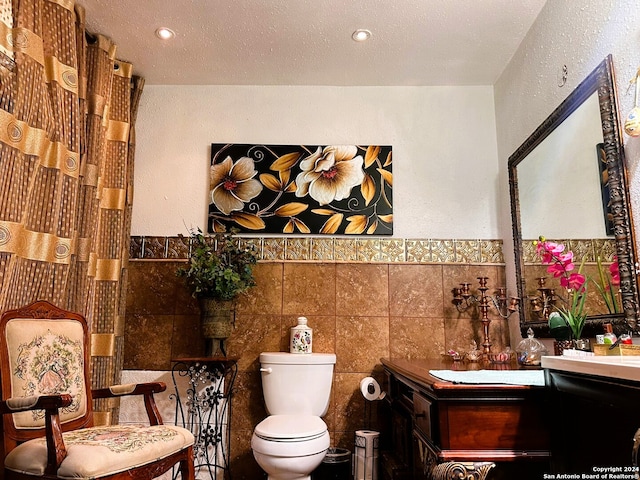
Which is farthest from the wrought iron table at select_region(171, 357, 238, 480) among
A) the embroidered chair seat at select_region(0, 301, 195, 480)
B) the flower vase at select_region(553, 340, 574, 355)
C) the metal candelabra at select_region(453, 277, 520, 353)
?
the flower vase at select_region(553, 340, 574, 355)

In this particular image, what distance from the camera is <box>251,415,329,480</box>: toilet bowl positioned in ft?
7.08

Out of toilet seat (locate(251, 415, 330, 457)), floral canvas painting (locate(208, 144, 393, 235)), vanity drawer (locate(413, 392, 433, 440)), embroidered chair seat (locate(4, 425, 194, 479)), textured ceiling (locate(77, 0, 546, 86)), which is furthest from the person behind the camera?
floral canvas painting (locate(208, 144, 393, 235))

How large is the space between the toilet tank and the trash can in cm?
24

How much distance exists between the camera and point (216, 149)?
3090 mm

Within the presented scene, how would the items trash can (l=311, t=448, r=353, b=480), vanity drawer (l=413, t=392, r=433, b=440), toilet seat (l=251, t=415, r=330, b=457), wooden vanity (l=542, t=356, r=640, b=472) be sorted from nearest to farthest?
1. wooden vanity (l=542, t=356, r=640, b=472)
2. vanity drawer (l=413, t=392, r=433, b=440)
3. toilet seat (l=251, t=415, r=330, b=457)
4. trash can (l=311, t=448, r=353, b=480)

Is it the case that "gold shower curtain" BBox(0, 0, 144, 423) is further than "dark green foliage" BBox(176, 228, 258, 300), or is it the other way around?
"dark green foliage" BBox(176, 228, 258, 300)

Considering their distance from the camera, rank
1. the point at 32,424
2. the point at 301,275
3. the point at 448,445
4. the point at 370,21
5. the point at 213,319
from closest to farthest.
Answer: the point at 448,445 → the point at 32,424 → the point at 370,21 → the point at 213,319 → the point at 301,275

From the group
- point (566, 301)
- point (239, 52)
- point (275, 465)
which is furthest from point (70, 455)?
point (239, 52)

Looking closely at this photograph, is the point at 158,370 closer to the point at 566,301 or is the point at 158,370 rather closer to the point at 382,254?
the point at 382,254

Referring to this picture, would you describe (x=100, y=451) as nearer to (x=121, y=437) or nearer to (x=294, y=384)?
(x=121, y=437)

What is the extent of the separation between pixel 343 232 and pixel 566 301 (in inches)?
52.4

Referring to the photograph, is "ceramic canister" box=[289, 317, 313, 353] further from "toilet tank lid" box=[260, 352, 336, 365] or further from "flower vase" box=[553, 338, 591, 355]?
"flower vase" box=[553, 338, 591, 355]

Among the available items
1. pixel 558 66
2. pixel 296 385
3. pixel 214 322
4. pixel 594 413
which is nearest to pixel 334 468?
pixel 296 385

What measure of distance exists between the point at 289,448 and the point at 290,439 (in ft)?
0.13
